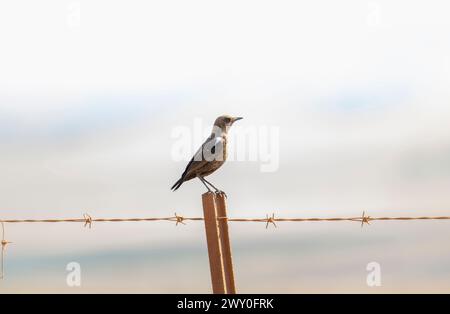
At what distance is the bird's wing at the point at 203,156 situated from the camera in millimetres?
9375

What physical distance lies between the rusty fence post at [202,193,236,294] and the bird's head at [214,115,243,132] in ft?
12.5

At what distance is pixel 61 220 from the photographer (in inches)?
285

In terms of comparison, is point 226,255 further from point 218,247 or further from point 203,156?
point 203,156

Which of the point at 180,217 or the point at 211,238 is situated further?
the point at 180,217

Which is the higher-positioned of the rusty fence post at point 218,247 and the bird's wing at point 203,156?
the bird's wing at point 203,156

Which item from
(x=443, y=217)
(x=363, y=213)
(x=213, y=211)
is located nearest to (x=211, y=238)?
(x=213, y=211)

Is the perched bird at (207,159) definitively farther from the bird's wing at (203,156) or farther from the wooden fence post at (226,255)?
the wooden fence post at (226,255)

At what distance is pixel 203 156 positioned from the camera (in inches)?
369

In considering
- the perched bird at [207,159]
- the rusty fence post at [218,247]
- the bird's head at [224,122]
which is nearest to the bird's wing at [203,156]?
the perched bird at [207,159]

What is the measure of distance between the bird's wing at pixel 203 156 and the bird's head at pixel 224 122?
51 cm

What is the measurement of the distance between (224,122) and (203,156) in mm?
899

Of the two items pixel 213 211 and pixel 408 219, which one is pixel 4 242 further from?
pixel 408 219

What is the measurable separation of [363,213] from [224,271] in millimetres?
1597
